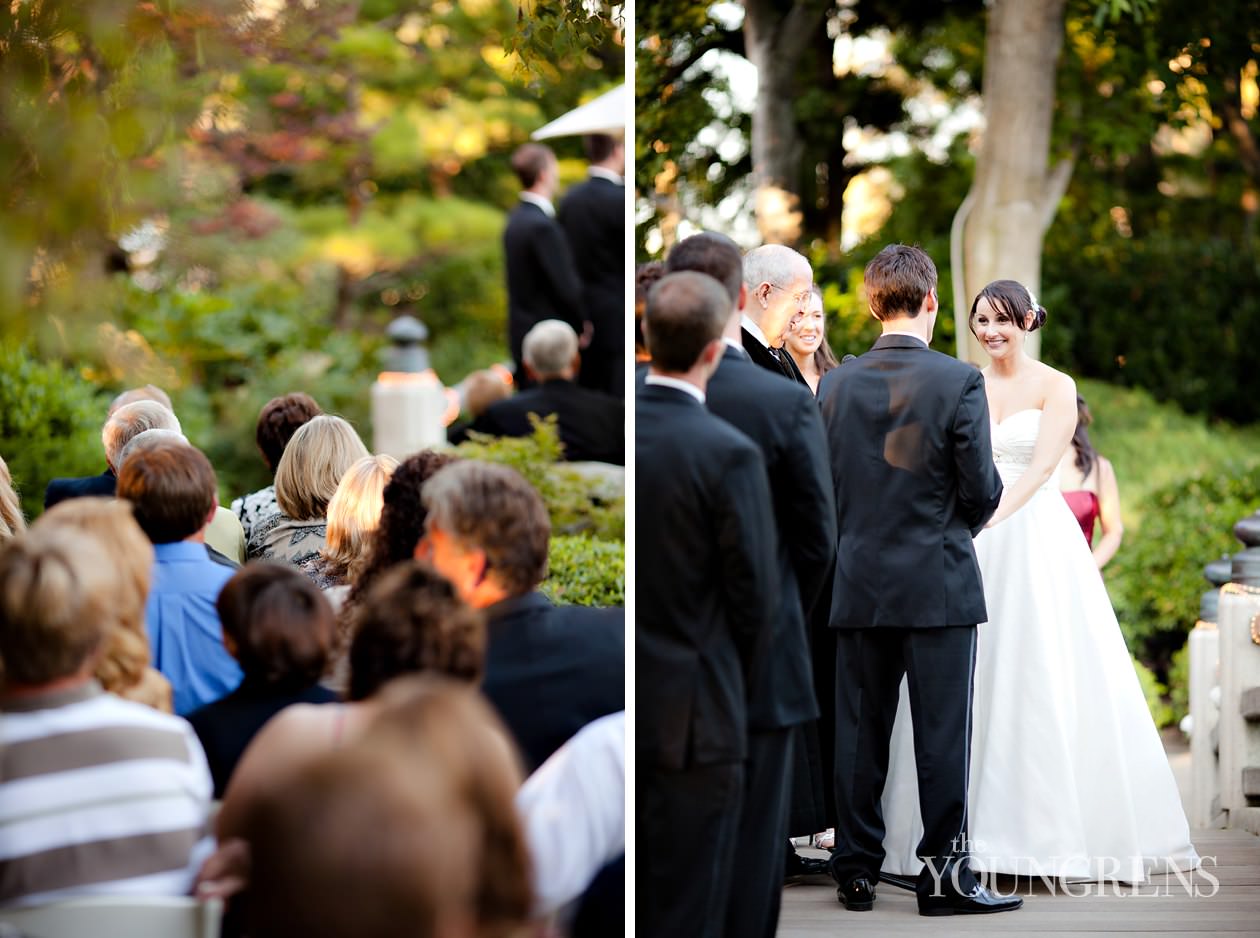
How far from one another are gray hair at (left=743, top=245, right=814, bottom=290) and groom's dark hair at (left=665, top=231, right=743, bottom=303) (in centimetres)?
110

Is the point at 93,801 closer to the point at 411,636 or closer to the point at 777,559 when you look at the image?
the point at 411,636

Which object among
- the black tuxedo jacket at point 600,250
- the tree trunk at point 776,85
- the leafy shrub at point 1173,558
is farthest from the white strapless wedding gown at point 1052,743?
the tree trunk at point 776,85

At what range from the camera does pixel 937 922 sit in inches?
160

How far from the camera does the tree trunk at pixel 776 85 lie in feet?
32.8

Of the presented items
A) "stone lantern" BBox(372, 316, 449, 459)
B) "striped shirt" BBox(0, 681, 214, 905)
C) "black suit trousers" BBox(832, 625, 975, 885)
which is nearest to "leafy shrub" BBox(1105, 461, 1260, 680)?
"black suit trousers" BBox(832, 625, 975, 885)

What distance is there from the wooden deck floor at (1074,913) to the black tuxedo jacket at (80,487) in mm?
2327

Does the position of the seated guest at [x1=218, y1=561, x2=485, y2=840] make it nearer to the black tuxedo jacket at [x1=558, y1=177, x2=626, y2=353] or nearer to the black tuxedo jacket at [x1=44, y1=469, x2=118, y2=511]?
the black tuxedo jacket at [x1=44, y1=469, x2=118, y2=511]

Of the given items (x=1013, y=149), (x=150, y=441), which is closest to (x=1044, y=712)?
(x=150, y=441)

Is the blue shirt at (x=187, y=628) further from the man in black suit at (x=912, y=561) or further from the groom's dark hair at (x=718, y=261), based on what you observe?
the man in black suit at (x=912, y=561)

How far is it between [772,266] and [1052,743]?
162 cm

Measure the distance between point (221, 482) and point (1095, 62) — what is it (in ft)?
23.7

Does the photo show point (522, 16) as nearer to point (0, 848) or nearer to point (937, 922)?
point (0, 848)

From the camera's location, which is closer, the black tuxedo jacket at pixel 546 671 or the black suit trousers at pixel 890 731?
the black tuxedo jacket at pixel 546 671

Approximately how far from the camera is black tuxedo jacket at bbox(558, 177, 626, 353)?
7.50 metres
